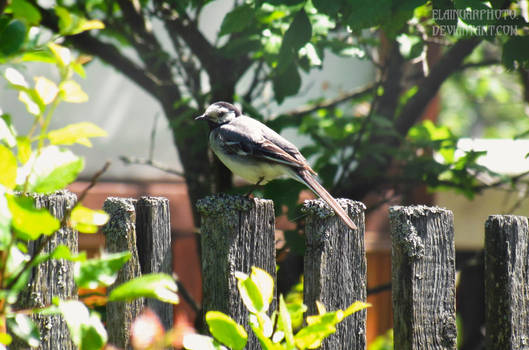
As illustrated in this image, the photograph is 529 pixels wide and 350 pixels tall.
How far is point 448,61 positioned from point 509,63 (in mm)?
1182

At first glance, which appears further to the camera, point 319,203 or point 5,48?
point 319,203

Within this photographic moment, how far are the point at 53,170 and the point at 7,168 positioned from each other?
3.4 inches

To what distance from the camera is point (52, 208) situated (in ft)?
6.30

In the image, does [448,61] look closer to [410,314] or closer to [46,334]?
[410,314]

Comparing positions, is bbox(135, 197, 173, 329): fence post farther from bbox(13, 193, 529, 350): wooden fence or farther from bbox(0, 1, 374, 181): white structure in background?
bbox(0, 1, 374, 181): white structure in background

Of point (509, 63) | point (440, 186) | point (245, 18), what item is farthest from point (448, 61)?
point (245, 18)

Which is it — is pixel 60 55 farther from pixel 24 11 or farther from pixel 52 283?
pixel 52 283

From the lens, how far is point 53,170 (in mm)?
1286

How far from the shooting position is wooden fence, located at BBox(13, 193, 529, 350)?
202 centimetres

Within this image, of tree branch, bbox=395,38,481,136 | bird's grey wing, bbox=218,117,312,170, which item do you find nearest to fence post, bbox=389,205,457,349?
bird's grey wing, bbox=218,117,312,170

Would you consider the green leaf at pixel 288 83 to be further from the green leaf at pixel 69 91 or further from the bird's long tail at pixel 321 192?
the green leaf at pixel 69 91

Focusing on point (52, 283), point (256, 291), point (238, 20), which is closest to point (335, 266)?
point (256, 291)

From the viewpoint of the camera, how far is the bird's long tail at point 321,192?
2031 millimetres

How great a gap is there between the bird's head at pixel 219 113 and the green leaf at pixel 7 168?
2.27m
